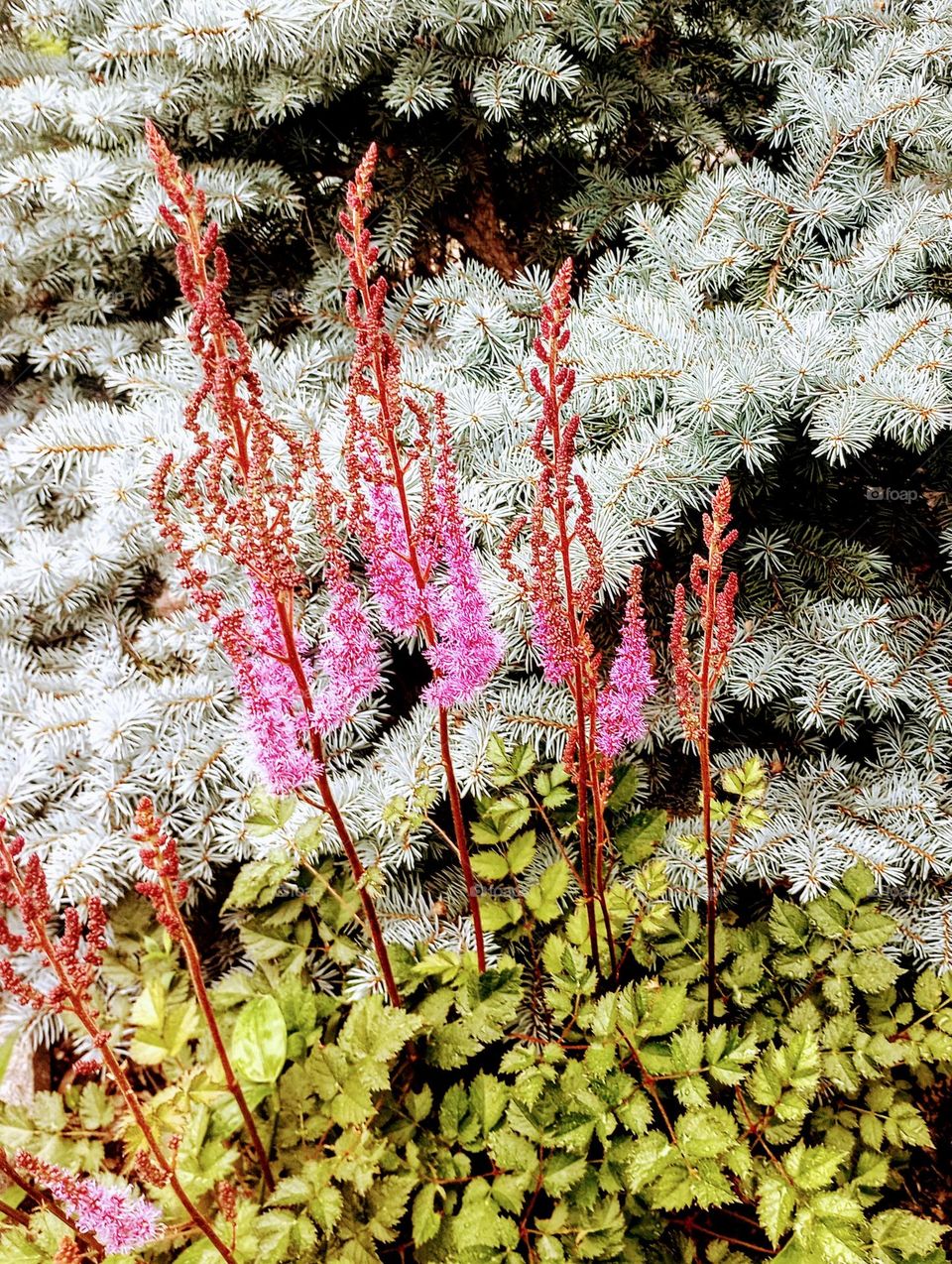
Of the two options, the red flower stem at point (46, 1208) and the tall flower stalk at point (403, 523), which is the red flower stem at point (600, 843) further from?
the red flower stem at point (46, 1208)

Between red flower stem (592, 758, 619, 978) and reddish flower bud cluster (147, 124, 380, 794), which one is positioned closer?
reddish flower bud cluster (147, 124, 380, 794)

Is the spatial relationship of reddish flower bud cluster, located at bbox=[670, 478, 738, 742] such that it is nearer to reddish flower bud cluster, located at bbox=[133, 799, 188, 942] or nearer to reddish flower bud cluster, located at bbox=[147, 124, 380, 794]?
reddish flower bud cluster, located at bbox=[147, 124, 380, 794]

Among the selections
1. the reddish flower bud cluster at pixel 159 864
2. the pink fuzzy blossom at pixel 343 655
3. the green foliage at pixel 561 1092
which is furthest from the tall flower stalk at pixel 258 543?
the green foliage at pixel 561 1092

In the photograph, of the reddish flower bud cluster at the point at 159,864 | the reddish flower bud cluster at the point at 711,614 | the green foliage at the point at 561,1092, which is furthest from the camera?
the green foliage at the point at 561,1092

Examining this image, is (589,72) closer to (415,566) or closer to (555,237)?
(555,237)

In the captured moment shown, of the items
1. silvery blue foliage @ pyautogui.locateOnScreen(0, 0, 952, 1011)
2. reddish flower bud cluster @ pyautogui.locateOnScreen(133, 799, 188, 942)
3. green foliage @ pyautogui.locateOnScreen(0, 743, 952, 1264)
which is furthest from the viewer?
silvery blue foliage @ pyautogui.locateOnScreen(0, 0, 952, 1011)

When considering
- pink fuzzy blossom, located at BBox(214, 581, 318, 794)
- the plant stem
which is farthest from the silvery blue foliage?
pink fuzzy blossom, located at BBox(214, 581, 318, 794)
